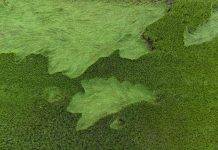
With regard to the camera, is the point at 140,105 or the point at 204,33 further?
the point at 204,33

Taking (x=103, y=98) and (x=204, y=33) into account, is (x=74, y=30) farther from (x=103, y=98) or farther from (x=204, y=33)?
(x=204, y=33)

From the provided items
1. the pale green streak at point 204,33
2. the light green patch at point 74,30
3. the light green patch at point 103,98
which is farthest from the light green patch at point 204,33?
the light green patch at point 103,98

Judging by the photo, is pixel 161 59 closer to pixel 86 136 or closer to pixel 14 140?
pixel 86 136

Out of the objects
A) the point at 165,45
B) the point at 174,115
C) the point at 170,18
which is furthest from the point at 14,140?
the point at 170,18

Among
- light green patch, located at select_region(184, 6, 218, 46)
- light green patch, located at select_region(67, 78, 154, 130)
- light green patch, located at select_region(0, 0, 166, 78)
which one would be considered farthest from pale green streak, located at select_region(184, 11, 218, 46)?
light green patch, located at select_region(67, 78, 154, 130)

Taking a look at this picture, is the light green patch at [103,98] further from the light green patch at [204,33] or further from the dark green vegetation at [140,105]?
the light green patch at [204,33]

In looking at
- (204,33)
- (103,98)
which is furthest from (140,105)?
(204,33)
